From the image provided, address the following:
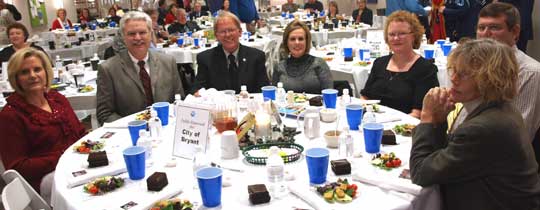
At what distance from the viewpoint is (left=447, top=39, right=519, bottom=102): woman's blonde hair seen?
1767 millimetres

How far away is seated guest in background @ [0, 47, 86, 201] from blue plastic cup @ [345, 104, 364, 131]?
1673mm

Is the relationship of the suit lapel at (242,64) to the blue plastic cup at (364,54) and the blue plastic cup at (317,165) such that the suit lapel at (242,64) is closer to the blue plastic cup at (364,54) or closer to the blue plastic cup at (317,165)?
the blue plastic cup at (364,54)

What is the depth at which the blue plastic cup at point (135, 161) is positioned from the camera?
76.8 inches

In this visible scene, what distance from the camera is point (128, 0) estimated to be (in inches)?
662

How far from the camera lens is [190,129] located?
2113 mm

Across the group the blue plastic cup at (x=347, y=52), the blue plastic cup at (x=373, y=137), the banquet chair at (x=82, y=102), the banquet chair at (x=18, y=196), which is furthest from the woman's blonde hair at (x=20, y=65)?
the blue plastic cup at (x=347, y=52)

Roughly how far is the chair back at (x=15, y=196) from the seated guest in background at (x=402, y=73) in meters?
2.35

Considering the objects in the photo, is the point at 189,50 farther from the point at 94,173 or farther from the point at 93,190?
the point at 93,190

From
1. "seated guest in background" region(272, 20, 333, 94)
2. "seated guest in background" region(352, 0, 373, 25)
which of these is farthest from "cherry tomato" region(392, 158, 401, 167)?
"seated guest in background" region(352, 0, 373, 25)

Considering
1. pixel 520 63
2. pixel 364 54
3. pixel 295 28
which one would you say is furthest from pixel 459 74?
pixel 364 54

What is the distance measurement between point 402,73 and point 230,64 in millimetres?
1429

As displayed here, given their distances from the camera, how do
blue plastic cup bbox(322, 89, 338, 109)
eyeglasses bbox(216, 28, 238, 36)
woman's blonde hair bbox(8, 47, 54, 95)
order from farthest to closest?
1. eyeglasses bbox(216, 28, 238, 36)
2. blue plastic cup bbox(322, 89, 338, 109)
3. woman's blonde hair bbox(8, 47, 54, 95)

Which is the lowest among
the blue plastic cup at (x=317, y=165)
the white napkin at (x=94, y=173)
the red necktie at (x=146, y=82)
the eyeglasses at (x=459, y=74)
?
the white napkin at (x=94, y=173)

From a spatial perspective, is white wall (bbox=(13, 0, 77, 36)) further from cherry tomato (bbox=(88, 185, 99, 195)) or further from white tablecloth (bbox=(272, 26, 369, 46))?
cherry tomato (bbox=(88, 185, 99, 195))
